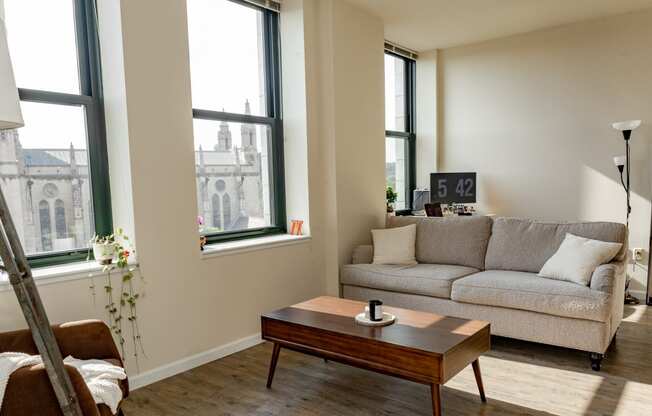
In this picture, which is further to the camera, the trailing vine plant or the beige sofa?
the beige sofa

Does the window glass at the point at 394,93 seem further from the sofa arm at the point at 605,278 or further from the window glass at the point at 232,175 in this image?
the sofa arm at the point at 605,278

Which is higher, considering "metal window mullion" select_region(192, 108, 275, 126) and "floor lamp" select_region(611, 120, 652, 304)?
"metal window mullion" select_region(192, 108, 275, 126)

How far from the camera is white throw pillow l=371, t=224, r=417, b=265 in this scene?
415 centimetres

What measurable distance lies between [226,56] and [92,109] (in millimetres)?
1198

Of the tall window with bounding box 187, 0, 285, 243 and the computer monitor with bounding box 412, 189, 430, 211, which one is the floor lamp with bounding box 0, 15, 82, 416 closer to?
the tall window with bounding box 187, 0, 285, 243

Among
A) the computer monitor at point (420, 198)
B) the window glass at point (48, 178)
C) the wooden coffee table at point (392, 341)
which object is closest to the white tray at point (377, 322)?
the wooden coffee table at point (392, 341)

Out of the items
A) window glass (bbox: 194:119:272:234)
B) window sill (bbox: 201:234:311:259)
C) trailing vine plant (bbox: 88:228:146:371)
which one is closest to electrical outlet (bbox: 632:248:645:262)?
window sill (bbox: 201:234:311:259)

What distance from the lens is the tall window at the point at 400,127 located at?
219 inches

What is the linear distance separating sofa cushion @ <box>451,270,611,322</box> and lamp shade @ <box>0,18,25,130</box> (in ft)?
9.83

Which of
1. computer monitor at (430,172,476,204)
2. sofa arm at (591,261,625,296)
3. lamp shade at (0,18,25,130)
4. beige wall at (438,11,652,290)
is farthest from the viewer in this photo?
computer monitor at (430,172,476,204)

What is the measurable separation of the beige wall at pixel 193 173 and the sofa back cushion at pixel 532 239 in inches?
48.3

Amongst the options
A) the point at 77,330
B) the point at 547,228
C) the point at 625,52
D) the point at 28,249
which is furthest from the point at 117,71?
the point at 625,52

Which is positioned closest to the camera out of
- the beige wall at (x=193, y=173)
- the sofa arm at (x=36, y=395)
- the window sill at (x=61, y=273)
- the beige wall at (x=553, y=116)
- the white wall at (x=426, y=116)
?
the sofa arm at (x=36, y=395)

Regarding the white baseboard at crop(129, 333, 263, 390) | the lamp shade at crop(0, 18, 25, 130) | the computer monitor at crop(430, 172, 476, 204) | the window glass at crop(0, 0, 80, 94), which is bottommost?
the white baseboard at crop(129, 333, 263, 390)
